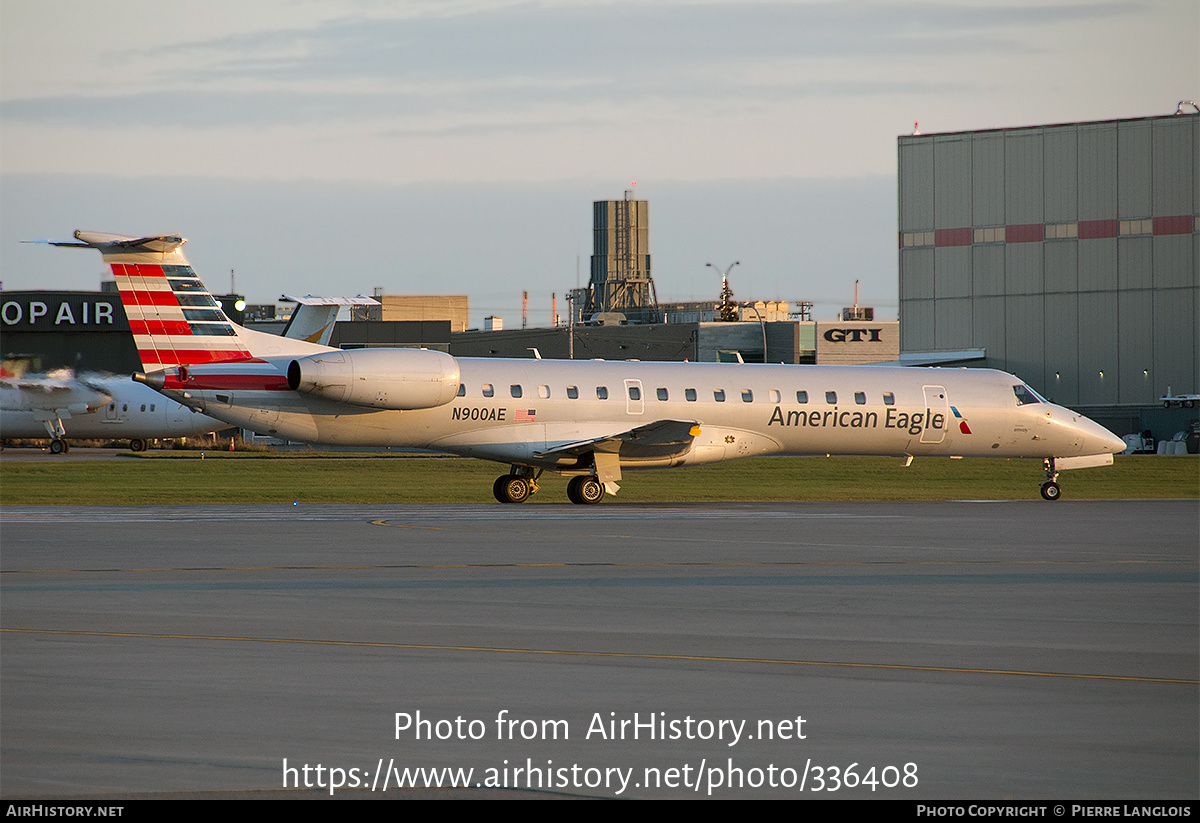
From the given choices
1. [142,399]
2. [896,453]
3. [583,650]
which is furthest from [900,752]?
[142,399]

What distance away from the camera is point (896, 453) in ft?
100

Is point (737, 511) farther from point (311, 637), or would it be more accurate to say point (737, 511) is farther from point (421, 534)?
point (311, 637)

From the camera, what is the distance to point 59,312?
61906mm

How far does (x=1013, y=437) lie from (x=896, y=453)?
2.72 meters

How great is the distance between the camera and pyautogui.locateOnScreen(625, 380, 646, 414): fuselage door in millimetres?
28062

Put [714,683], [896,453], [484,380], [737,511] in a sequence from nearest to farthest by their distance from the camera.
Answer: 1. [714,683]
2. [737,511]
3. [484,380]
4. [896,453]

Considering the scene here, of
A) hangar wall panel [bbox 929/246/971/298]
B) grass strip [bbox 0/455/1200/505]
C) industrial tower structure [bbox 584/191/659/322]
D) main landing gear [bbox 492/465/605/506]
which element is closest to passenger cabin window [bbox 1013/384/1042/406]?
grass strip [bbox 0/455/1200/505]

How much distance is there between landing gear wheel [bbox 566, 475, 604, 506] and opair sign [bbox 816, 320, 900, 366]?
2315 inches

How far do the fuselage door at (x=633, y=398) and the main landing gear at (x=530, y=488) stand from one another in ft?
5.48

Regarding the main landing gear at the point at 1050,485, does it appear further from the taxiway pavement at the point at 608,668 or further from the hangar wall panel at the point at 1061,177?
the hangar wall panel at the point at 1061,177

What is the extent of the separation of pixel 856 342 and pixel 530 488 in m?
61.1

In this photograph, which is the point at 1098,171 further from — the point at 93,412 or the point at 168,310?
the point at 168,310

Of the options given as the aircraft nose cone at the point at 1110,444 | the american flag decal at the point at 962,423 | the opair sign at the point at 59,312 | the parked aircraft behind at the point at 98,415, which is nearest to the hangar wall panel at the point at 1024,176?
the aircraft nose cone at the point at 1110,444

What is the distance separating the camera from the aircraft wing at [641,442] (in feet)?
88.3
